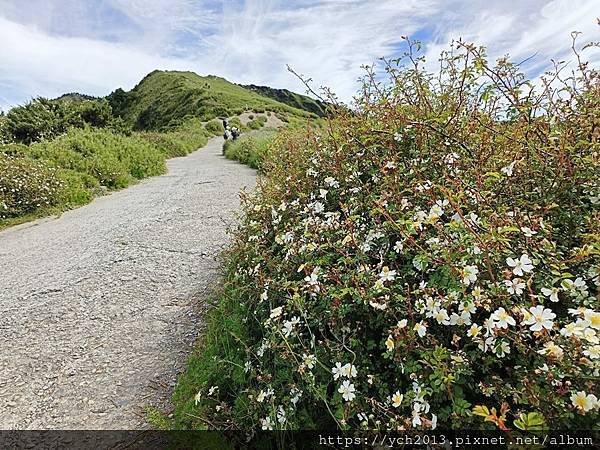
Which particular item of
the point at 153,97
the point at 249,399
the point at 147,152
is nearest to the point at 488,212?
the point at 249,399

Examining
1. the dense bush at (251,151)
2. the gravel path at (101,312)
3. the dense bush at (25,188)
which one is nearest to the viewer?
the gravel path at (101,312)

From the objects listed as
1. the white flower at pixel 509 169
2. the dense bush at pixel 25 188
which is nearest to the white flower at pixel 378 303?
the white flower at pixel 509 169

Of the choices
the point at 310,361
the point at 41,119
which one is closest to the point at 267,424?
the point at 310,361

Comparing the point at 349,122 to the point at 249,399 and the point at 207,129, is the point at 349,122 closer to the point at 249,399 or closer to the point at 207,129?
Result: the point at 249,399

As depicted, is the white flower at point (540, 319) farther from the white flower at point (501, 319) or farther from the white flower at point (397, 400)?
the white flower at point (397, 400)

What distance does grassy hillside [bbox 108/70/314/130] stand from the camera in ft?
123

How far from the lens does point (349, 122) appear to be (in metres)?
2.83

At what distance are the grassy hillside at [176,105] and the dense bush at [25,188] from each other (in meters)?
25.3

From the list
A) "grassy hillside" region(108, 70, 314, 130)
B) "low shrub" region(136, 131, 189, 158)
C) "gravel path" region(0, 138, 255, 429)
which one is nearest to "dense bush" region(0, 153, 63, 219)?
"gravel path" region(0, 138, 255, 429)

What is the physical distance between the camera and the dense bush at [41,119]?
1580 centimetres

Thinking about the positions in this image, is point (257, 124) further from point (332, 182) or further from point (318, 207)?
point (318, 207)

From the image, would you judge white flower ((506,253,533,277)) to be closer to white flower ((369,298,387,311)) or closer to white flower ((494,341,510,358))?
white flower ((494,341,510,358))

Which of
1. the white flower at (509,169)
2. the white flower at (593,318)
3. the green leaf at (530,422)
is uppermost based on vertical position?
the white flower at (509,169)

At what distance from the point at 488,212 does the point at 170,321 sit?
250 cm
